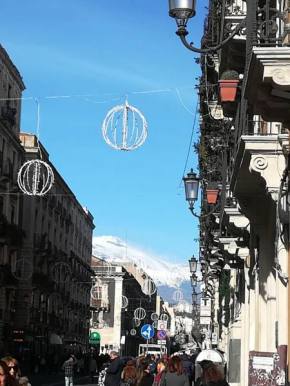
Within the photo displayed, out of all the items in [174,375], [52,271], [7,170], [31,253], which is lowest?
[174,375]

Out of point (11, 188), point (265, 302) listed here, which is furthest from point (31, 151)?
point (265, 302)

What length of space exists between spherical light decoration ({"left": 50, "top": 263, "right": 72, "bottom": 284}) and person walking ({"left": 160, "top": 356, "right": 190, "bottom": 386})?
190 ft

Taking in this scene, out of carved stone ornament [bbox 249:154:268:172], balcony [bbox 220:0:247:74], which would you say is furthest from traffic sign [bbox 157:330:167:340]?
carved stone ornament [bbox 249:154:268:172]

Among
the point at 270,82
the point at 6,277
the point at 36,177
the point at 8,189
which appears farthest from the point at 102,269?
the point at 270,82

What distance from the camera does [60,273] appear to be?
254 feet

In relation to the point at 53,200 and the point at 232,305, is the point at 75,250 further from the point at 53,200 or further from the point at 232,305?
the point at 232,305

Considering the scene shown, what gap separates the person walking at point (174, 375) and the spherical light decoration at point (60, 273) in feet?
190

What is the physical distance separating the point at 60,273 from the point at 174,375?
63.3m

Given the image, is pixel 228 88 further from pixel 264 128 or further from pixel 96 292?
pixel 96 292

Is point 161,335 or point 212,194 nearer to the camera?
point 212,194

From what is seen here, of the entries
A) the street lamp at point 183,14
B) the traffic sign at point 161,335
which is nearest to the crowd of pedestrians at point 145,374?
the street lamp at point 183,14

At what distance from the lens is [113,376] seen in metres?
19.5

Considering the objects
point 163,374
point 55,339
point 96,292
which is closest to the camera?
point 163,374

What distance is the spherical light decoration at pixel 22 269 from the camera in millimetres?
59606
